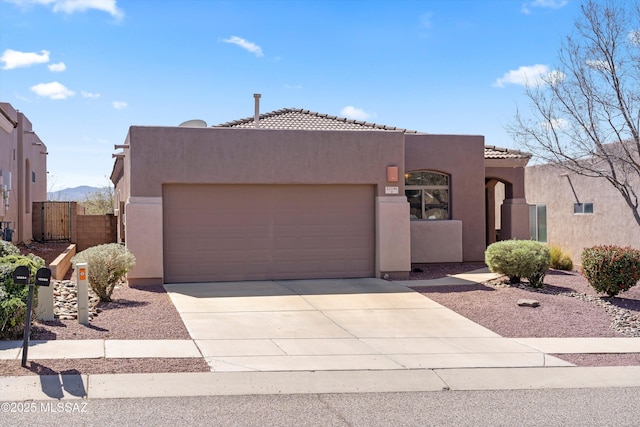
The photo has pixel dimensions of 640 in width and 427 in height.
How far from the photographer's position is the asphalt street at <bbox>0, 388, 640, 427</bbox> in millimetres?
6711

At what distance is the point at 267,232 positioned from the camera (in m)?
17.0

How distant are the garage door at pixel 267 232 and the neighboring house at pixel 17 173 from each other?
547cm

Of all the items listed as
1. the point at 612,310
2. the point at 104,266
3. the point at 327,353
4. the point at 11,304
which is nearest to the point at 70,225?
the point at 104,266

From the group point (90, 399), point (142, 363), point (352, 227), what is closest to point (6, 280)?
point (142, 363)

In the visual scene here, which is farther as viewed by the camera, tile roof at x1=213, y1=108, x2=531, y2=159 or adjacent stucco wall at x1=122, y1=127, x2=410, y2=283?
tile roof at x1=213, y1=108, x2=531, y2=159

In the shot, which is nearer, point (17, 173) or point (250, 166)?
point (250, 166)

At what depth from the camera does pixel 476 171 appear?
2109 centimetres

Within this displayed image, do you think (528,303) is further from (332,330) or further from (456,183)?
(456,183)

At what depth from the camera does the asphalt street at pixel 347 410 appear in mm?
6711

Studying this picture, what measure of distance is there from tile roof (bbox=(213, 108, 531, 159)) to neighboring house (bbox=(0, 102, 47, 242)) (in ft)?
21.2

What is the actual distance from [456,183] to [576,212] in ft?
22.1

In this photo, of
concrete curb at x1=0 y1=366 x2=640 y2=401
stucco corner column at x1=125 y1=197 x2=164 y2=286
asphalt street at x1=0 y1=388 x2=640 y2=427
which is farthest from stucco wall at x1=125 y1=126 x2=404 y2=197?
asphalt street at x1=0 y1=388 x2=640 y2=427

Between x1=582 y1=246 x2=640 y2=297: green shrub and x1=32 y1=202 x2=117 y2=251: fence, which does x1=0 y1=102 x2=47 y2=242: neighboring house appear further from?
x1=582 y1=246 x2=640 y2=297: green shrub

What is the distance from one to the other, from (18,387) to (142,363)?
1595 mm
